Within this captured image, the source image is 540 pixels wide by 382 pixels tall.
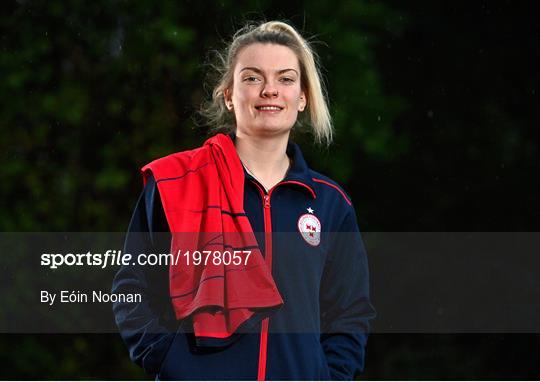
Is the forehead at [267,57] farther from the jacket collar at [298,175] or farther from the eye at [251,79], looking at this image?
the jacket collar at [298,175]

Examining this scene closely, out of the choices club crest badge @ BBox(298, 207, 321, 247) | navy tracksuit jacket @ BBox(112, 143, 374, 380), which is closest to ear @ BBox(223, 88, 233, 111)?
navy tracksuit jacket @ BBox(112, 143, 374, 380)

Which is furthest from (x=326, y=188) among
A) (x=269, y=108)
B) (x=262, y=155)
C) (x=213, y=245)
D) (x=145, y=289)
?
(x=145, y=289)

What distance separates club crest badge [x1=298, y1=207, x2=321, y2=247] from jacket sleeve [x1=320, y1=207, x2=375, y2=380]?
88 millimetres

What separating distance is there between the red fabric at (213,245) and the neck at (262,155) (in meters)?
0.05

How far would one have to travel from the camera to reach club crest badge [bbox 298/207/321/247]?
233 cm

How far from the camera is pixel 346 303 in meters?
2.43

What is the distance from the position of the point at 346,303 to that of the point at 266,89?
659mm

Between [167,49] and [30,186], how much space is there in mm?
1030

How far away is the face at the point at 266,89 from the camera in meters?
2.29

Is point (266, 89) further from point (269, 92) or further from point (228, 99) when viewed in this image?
point (228, 99)

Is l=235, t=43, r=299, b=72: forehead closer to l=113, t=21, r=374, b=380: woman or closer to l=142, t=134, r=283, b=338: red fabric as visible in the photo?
l=113, t=21, r=374, b=380: woman

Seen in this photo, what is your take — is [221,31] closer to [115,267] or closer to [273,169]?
[115,267]

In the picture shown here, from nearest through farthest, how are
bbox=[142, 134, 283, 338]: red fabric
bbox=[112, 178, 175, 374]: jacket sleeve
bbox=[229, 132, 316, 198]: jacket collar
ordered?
bbox=[142, 134, 283, 338]: red fabric
bbox=[112, 178, 175, 374]: jacket sleeve
bbox=[229, 132, 316, 198]: jacket collar

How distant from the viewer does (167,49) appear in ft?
14.8
